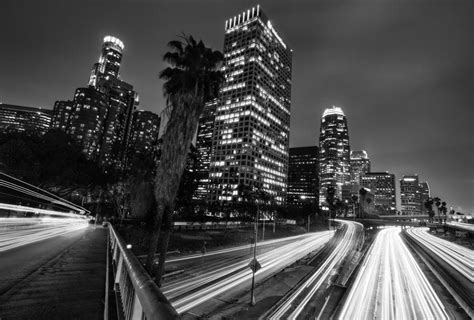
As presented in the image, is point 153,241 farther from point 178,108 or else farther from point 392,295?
point 392,295

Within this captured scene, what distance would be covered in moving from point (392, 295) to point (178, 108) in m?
27.1

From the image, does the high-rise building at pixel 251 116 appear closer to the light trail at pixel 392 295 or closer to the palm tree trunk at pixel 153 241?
the light trail at pixel 392 295

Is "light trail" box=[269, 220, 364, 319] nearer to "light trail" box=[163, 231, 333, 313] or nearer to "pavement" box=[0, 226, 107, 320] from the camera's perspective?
"light trail" box=[163, 231, 333, 313]

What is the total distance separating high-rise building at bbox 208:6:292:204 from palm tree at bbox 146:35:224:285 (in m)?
124

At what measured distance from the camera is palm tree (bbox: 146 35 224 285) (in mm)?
11906

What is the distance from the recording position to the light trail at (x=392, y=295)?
19703 millimetres

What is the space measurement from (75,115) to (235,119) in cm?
13749

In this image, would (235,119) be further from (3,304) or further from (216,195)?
(3,304)

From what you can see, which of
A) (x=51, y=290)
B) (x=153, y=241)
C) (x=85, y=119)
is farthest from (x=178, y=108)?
(x=85, y=119)

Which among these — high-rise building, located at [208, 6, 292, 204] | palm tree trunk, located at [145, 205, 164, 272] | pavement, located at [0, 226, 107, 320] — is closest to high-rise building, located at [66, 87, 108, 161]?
high-rise building, located at [208, 6, 292, 204]

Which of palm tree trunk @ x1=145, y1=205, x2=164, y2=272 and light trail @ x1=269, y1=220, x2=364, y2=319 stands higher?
palm tree trunk @ x1=145, y1=205, x2=164, y2=272

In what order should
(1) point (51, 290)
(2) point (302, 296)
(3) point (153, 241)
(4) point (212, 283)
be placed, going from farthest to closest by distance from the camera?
(2) point (302, 296), (4) point (212, 283), (3) point (153, 241), (1) point (51, 290)

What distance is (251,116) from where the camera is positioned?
151000 mm

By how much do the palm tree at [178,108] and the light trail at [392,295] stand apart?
16752 millimetres
